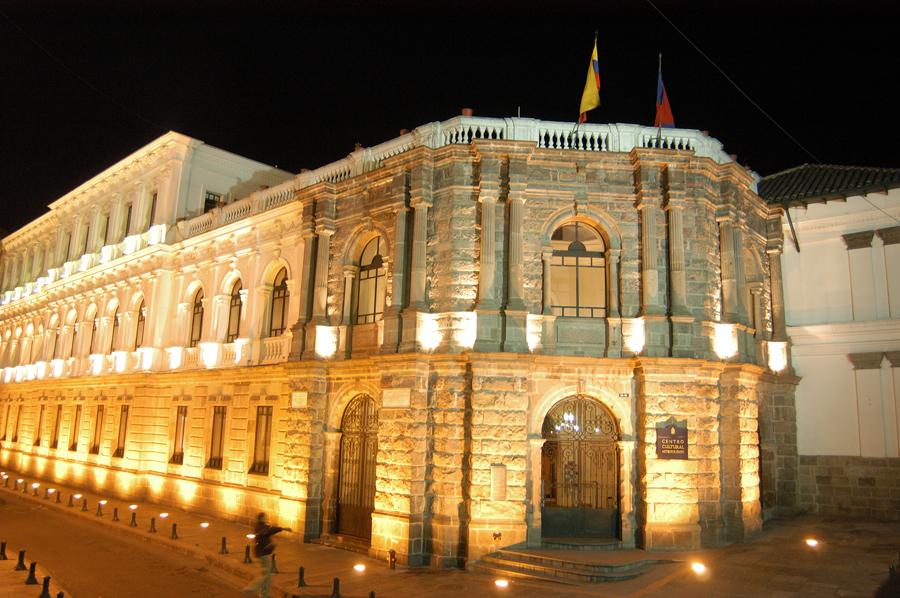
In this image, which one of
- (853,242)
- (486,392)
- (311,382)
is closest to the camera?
(486,392)

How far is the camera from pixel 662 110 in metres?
17.0

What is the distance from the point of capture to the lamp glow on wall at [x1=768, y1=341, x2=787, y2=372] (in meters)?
19.2

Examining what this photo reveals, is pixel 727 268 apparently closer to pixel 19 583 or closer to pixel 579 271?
pixel 579 271

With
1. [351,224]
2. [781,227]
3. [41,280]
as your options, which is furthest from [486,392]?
[41,280]

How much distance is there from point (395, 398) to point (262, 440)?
7024mm

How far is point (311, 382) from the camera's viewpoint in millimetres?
18438

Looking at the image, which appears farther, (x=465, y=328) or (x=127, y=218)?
(x=127, y=218)

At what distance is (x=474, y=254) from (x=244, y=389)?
10.2 metres

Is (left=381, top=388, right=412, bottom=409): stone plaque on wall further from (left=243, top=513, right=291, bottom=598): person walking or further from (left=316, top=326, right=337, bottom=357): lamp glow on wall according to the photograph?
(left=243, top=513, right=291, bottom=598): person walking

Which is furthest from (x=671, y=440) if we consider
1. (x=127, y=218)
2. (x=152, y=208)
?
(x=127, y=218)

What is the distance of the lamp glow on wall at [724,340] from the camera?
642 inches

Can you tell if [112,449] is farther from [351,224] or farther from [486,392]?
[486,392]

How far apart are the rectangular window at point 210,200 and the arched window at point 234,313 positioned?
22.2 ft

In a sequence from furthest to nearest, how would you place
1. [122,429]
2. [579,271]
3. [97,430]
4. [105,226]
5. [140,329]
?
[105,226] → [97,430] → [140,329] → [122,429] → [579,271]
